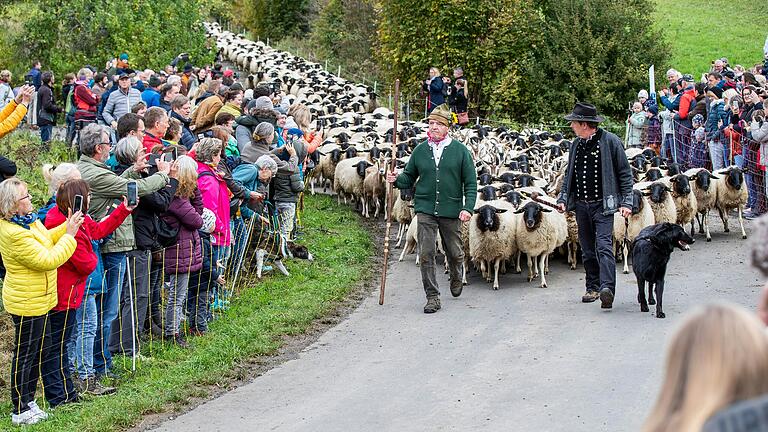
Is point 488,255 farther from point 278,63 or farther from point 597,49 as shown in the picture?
point 278,63

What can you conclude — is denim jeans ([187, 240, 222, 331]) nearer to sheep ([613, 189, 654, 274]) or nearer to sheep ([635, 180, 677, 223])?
sheep ([613, 189, 654, 274])

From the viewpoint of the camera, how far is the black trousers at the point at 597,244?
431 inches

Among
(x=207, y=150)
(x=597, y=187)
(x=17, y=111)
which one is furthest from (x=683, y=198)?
(x=17, y=111)

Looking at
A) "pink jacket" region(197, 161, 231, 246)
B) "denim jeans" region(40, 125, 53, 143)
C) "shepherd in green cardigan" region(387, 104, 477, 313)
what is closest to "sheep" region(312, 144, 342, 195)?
"denim jeans" region(40, 125, 53, 143)

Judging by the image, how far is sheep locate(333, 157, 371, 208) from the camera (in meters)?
18.5

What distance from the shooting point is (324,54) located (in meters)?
48.5

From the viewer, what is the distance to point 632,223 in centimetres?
1353

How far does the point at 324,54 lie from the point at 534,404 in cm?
4183

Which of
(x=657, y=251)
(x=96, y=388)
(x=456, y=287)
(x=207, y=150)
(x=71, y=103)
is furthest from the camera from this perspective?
(x=71, y=103)

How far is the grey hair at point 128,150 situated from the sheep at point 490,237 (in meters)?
5.04

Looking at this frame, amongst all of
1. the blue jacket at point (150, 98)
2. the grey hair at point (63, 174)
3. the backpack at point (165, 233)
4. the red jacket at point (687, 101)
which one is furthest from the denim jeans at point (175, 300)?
the red jacket at point (687, 101)

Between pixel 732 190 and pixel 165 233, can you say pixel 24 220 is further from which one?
pixel 732 190

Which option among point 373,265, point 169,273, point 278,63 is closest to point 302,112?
point 373,265

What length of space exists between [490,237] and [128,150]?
5.20 metres
